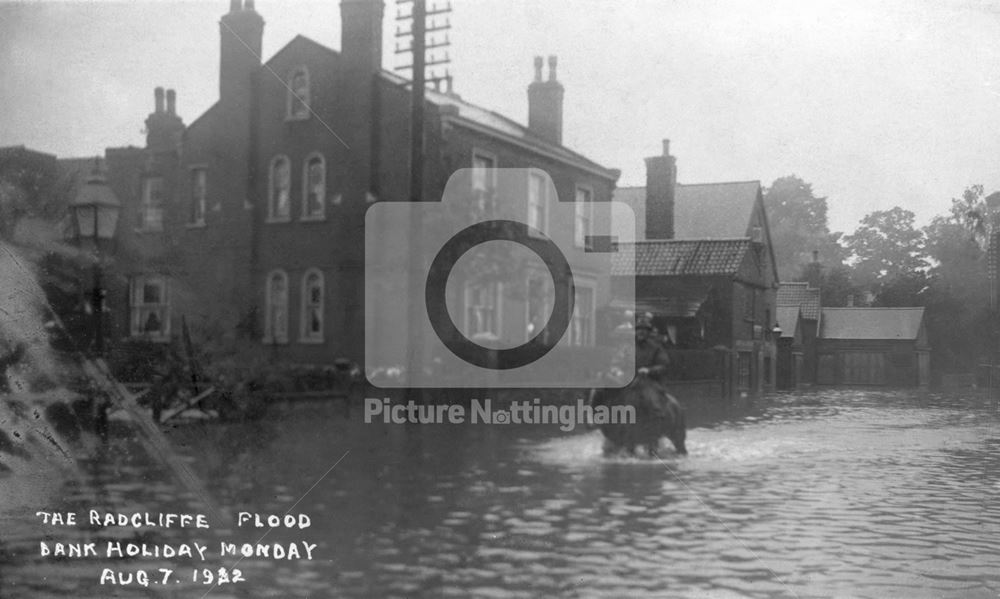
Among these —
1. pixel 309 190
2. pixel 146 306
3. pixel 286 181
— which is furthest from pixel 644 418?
pixel 146 306

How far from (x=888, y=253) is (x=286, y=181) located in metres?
Answer: 3.80

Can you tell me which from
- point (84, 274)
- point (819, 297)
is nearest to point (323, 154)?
point (84, 274)

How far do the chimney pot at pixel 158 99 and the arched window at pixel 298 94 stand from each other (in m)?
0.85

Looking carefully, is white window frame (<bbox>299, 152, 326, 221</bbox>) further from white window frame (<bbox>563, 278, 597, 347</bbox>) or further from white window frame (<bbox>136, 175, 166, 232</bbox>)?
white window frame (<bbox>563, 278, 597, 347</bbox>)

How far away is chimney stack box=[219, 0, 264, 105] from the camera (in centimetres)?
519

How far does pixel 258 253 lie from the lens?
218 inches

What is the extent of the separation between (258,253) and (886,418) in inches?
162

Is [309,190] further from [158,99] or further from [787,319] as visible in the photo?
[787,319]

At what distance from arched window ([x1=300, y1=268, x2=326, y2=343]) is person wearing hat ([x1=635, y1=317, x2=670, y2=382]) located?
2002mm

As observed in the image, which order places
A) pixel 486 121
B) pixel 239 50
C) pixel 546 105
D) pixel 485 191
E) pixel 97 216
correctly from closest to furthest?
pixel 546 105, pixel 486 121, pixel 485 191, pixel 239 50, pixel 97 216

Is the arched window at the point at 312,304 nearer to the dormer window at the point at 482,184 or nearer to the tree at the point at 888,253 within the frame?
the dormer window at the point at 482,184

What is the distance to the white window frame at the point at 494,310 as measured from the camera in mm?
5148

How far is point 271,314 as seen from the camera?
214 inches

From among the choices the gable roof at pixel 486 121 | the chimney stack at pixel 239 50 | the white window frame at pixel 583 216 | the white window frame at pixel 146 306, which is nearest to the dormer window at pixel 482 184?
the gable roof at pixel 486 121
